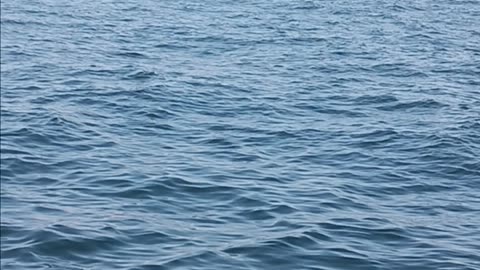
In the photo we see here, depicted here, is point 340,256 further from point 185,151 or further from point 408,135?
point 408,135

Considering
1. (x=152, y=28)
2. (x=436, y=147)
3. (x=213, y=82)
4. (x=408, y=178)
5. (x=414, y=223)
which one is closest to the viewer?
(x=414, y=223)

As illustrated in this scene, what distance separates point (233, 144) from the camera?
2091cm

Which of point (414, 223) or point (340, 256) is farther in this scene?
point (414, 223)

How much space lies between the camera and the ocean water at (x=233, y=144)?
1490 cm

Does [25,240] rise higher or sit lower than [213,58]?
lower

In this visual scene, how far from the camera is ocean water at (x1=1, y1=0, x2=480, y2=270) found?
14898mm

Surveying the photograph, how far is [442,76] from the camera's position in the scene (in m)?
29.0

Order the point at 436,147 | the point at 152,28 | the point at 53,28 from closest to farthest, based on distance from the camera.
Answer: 1. the point at 436,147
2. the point at 53,28
3. the point at 152,28

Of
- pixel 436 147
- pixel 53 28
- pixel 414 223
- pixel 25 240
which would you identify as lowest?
pixel 25 240

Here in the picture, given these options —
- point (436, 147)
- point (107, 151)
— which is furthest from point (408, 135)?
point (107, 151)

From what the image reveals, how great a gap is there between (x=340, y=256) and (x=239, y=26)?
2220 centimetres

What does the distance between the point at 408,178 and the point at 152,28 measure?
17.3m

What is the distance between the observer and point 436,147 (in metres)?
21.4

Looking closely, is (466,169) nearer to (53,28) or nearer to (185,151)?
(185,151)
